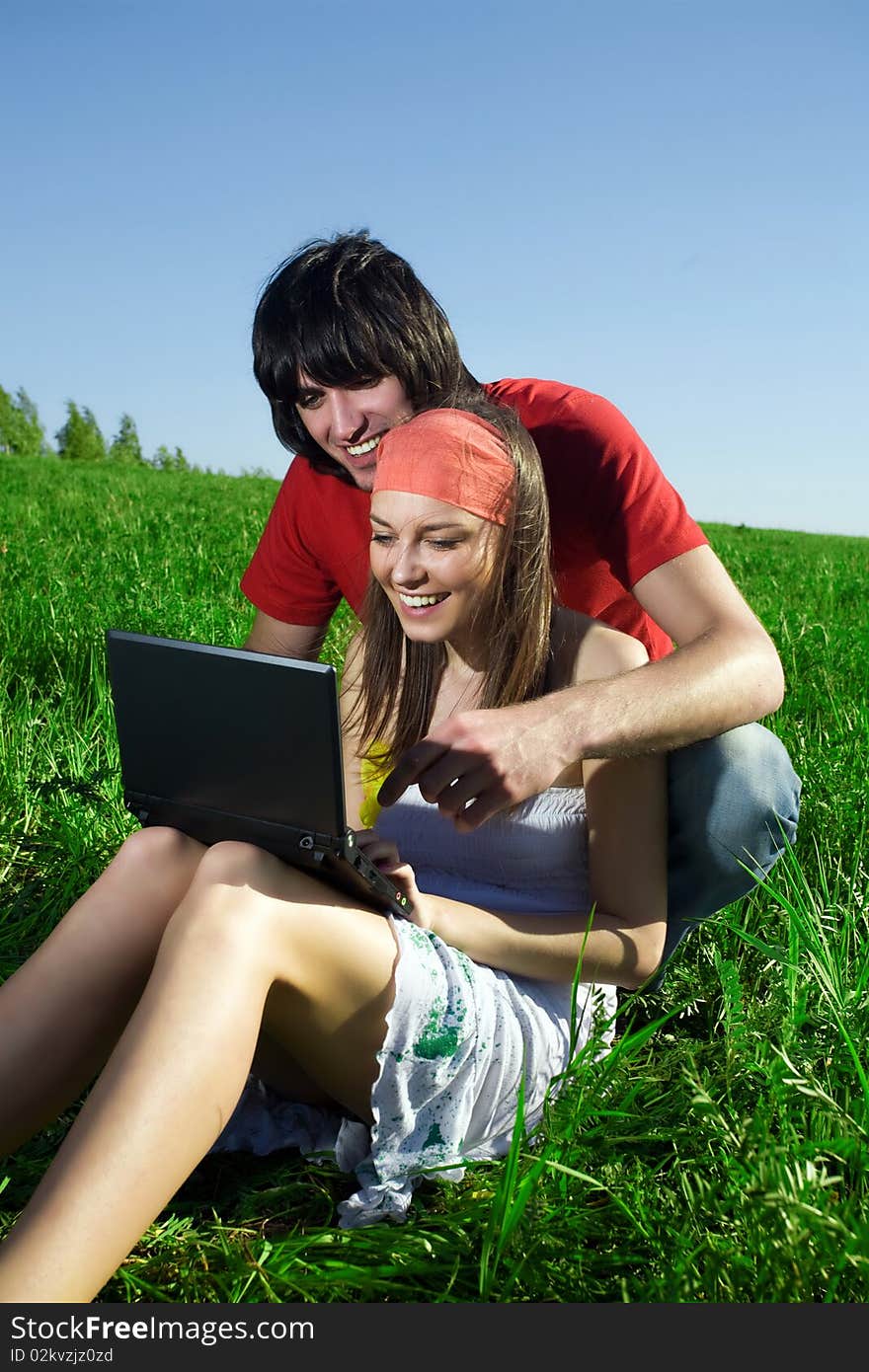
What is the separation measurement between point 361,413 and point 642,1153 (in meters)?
1.69

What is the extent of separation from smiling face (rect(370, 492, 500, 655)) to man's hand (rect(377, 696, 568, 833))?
1.24 feet

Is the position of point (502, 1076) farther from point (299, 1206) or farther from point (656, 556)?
point (656, 556)

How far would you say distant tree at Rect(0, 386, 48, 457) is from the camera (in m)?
64.7

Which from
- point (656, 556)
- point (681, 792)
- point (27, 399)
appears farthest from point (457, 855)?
point (27, 399)

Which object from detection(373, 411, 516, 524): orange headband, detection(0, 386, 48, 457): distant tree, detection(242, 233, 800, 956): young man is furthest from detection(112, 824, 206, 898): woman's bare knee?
detection(0, 386, 48, 457): distant tree

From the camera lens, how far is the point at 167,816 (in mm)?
2031

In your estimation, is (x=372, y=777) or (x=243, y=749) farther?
(x=372, y=777)

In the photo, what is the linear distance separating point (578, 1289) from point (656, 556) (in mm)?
1513

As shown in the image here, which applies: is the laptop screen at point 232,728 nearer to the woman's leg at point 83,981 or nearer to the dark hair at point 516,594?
the woman's leg at point 83,981

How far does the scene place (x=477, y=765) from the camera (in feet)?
6.19

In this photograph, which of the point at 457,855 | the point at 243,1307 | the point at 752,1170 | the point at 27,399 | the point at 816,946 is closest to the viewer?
the point at 752,1170

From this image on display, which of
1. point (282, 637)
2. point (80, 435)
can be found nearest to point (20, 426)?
point (80, 435)

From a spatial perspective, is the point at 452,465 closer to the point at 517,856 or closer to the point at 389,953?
the point at 517,856

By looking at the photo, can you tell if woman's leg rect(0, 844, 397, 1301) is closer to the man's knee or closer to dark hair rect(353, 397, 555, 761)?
dark hair rect(353, 397, 555, 761)
